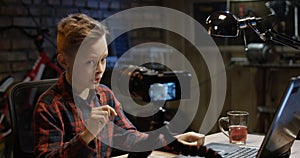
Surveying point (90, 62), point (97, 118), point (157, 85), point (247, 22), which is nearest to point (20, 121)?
Answer: point (90, 62)

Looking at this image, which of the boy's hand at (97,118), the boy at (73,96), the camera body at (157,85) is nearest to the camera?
the boy's hand at (97,118)

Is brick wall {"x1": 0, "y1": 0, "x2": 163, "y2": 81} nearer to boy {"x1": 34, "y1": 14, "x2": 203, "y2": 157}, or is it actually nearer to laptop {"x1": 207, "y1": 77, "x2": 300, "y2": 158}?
boy {"x1": 34, "y1": 14, "x2": 203, "y2": 157}

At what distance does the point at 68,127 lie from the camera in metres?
1.37

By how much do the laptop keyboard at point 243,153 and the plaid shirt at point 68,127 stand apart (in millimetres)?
297

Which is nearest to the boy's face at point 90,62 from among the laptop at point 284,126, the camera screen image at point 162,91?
the laptop at point 284,126

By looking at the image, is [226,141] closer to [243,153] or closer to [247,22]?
[243,153]

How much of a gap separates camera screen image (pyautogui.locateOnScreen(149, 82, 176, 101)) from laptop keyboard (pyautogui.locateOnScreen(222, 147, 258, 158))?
606 millimetres

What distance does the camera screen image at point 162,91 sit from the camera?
2070 millimetres

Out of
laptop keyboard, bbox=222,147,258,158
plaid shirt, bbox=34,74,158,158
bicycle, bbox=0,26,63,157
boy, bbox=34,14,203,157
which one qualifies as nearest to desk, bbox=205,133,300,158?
laptop keyboard, bbox=222,147,258,158

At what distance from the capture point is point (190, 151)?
1.17 m

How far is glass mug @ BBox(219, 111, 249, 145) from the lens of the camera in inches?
64.9

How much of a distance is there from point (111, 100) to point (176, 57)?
2937 mm

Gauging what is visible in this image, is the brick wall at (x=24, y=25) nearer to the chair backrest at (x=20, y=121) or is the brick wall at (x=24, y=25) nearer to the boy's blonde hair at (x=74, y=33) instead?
the chair backrest at (x=20, y=121)

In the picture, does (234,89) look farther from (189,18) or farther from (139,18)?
(139,18)
